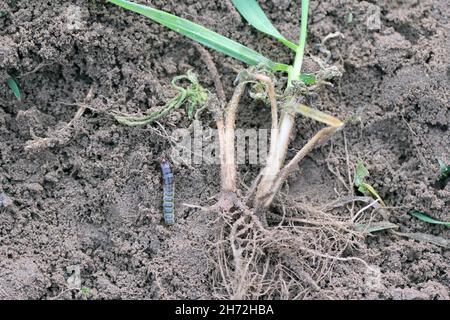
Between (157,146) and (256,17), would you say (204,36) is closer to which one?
(256,17)

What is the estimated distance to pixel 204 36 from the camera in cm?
214

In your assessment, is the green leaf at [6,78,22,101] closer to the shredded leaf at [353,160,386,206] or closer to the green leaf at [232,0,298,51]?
the green leaf at [232,0,298,51]

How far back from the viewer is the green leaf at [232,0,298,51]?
7.24 ft

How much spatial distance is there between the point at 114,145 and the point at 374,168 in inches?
35.9

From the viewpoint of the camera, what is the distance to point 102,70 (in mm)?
2168

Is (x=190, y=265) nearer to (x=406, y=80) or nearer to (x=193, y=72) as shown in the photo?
(x=193, y=72)

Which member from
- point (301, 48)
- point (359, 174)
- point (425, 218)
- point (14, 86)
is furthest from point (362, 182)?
point (14, 86)

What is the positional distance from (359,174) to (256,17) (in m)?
0.67

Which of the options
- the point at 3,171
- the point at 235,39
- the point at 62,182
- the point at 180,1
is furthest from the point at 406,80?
the point at 3,171

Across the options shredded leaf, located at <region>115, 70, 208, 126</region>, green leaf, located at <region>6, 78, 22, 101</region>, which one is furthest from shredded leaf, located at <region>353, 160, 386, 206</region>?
green leaf, located at <region>6, 78, 22, 101</region>

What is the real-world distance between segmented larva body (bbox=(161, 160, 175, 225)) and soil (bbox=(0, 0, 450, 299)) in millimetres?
29

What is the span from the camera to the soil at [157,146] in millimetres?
2025

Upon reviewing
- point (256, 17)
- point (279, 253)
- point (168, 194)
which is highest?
point (256, 17)

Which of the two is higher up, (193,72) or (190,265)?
(193,72)
